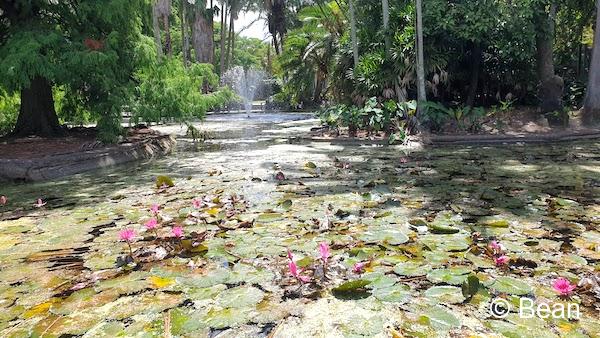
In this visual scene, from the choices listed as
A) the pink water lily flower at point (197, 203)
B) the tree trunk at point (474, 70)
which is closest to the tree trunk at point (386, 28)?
the tree trunk at point (474, 70)

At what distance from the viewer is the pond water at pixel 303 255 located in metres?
2.12

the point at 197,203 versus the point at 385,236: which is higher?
the point at 197,203

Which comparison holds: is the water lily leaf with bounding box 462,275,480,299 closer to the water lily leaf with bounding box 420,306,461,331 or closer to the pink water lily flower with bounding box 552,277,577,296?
the water lily leaf with bounding box 420,306,461,331

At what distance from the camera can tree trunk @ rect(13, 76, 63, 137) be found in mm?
9062

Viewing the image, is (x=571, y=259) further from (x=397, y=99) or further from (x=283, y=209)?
(x=397, y=99)

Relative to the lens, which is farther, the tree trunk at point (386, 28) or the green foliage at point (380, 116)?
the tree trunk at point (386, 28)

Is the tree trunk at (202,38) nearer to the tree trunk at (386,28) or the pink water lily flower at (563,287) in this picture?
the tree trunk at (386,28)

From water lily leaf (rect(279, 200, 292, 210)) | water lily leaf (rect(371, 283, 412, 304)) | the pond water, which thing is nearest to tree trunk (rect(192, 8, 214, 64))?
the pond water

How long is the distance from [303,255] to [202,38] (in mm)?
29533

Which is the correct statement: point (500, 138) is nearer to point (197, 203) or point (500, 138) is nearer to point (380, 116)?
point (380, 116)

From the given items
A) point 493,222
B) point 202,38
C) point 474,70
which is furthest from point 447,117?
point 202,38

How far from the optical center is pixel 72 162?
285 inches

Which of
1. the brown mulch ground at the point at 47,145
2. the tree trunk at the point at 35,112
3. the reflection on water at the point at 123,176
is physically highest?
the tree trunk at the point at 35,112

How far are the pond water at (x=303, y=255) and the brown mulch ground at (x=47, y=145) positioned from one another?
197 centimetres
